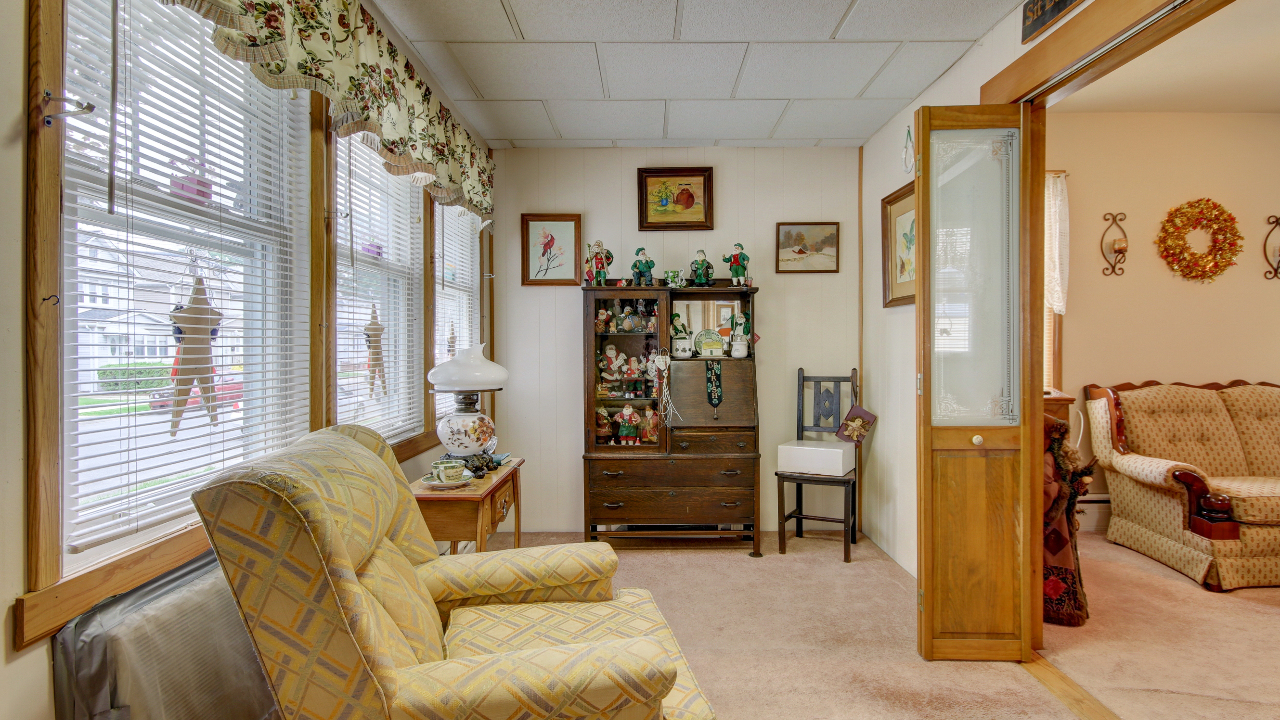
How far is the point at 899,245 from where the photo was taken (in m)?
3.26

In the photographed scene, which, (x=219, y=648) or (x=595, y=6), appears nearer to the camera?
(x=219, y=648)

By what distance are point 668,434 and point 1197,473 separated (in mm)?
2693

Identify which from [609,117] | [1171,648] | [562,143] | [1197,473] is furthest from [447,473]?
[1197,473]

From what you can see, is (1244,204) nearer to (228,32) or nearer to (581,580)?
(581,580)

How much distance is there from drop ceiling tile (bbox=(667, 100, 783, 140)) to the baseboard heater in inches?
112

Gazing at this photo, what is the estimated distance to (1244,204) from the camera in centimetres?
371

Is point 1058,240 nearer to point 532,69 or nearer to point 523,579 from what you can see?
point 532,69

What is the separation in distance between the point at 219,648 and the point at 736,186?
11.4 ft

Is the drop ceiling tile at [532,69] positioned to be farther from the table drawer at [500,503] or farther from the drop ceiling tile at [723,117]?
the table drawer at [500,503]

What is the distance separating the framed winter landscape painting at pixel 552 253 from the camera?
12.6ft

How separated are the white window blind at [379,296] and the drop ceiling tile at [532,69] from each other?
0.62 metres

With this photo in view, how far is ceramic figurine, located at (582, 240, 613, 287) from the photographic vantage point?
11.7ft

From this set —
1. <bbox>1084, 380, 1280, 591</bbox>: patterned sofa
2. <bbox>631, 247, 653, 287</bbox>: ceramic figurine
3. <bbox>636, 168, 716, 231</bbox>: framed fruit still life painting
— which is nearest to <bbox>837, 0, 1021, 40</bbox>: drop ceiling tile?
<bbox>636, 168, 716, 231</bbox>: framed fruit still life painting

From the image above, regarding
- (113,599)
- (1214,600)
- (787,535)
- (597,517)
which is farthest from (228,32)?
(1214,600)
